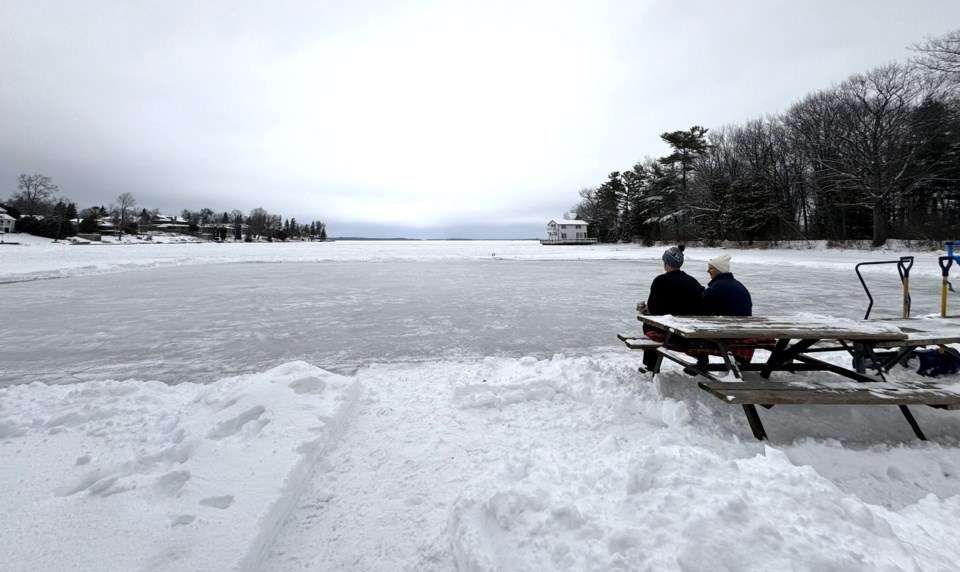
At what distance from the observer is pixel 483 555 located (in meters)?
1.84

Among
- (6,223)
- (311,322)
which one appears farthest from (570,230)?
(6,223)

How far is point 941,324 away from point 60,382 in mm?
9366

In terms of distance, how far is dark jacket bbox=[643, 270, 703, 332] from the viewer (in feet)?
14.5

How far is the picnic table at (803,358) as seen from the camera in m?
2.81

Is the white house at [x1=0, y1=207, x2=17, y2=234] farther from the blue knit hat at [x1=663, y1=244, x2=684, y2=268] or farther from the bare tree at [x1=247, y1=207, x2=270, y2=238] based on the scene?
the blue knit hat at [x1=663, y1=244, x2=684, y2=268]

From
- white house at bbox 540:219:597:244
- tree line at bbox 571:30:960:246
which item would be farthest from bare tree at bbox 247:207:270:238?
tree line at bbox 571:30:960:246

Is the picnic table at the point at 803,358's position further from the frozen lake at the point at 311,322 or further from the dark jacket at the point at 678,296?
the frozen lake at the point at 311,322

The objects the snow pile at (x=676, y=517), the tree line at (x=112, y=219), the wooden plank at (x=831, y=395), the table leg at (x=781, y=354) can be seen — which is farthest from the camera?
the tree line at (x=112, y=219)

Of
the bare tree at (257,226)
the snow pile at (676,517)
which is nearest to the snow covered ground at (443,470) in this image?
the snow pile at (676,517)

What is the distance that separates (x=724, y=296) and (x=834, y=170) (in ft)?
127

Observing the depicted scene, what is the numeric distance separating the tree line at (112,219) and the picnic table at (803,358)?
99.6 m

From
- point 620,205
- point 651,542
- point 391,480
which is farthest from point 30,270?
point 620,205

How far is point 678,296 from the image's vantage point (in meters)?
4.43

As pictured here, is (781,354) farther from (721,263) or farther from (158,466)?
(158,466)
